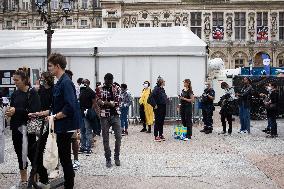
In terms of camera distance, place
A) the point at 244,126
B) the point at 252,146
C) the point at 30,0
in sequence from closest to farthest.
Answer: the point at 252,146 → the point at 244,126 → the point at 30,0

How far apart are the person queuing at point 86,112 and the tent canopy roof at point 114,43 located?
7.79 meters

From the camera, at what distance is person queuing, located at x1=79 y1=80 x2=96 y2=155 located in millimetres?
10172

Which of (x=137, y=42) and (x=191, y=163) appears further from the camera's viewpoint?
(x=137, y=42)

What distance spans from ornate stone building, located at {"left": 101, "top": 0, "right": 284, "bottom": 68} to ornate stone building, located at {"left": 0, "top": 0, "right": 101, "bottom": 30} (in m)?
9.61

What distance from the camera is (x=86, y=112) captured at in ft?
34.0

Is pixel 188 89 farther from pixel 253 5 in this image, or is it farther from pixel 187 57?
pixel 253 5

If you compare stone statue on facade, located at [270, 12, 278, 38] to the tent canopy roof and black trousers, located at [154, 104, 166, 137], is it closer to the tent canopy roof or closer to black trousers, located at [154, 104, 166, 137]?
the tent canopy roof

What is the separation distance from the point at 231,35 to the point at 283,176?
39539mm

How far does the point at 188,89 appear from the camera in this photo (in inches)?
522

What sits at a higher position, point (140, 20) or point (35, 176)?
point (140, 20)

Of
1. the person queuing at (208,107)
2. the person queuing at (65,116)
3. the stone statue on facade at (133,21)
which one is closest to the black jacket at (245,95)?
the person queuing at (208,107)

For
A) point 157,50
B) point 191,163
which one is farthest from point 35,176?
point 157,50

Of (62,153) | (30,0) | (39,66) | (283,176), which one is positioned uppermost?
(30,0)

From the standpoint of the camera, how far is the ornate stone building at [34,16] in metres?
55.9
